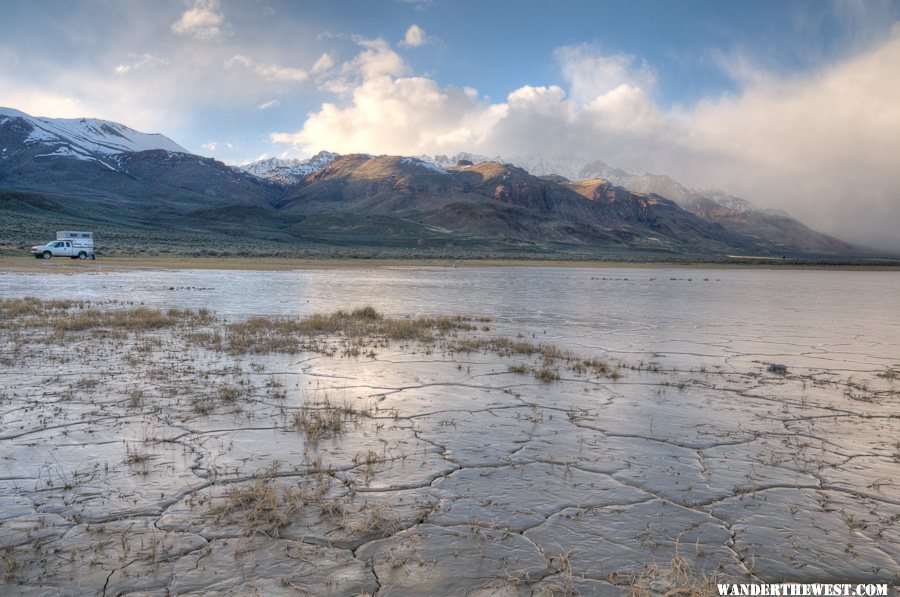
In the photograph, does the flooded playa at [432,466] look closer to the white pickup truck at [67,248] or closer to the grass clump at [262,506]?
the grass clump at [262,506]

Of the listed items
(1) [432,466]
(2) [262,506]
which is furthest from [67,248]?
(2) [262,506]

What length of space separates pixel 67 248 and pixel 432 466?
177 ft

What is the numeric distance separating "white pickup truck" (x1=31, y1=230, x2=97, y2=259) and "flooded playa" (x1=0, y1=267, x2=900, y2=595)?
132 feet

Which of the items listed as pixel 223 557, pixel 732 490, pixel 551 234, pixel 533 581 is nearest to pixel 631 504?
pixel 732 490

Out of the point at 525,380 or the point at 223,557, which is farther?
the point at 525,380

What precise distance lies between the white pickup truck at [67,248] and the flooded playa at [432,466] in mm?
40151

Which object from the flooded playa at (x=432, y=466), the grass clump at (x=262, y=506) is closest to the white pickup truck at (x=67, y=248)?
the flooded playa at (x=432, y=466)

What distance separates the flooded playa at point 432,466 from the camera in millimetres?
4383

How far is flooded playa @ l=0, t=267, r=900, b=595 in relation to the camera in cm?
438

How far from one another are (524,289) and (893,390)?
88.3ft

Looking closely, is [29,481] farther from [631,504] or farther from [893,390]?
[893,390]

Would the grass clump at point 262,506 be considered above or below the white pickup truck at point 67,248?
below

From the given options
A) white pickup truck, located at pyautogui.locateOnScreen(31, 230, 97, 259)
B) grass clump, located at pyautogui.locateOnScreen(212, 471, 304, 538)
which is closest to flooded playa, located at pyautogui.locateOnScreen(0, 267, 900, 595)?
grass clump, located at pyautogui.locateOnScreen(212, 471, 304, 538)

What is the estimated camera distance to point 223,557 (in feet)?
14.5
